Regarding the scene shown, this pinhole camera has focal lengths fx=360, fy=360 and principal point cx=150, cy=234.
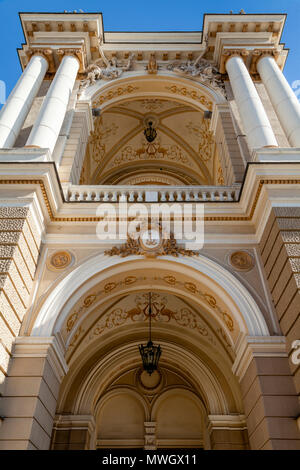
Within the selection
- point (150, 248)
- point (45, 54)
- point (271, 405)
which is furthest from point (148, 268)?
point (45, 54)

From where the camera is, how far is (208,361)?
11281 mm

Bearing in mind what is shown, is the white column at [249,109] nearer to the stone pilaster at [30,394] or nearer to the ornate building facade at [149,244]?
the ornate building facade at [149,244]

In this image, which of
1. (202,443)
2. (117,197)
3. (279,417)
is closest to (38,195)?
(117,197)

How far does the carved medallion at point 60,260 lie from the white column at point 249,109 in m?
4.57

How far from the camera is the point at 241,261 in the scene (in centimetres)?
712

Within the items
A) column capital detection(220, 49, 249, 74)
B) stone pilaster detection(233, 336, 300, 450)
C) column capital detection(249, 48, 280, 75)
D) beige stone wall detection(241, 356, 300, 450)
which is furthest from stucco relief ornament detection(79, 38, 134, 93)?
beige stone wall detection(241, 356, 300, 450)

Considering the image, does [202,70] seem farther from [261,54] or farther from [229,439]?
[229,439]

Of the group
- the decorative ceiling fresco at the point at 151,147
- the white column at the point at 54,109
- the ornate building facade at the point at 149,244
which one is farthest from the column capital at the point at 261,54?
the white column at the point at 54,109

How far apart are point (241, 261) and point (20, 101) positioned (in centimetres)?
670

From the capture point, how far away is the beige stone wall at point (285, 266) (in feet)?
18.1

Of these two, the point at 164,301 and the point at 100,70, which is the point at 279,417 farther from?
the point at 100,70

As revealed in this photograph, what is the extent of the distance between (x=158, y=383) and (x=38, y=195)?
8.59 metres

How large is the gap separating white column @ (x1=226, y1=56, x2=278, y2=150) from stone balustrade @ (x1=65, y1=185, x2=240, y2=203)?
3.85 ft

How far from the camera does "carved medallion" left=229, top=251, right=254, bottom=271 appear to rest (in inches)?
277
